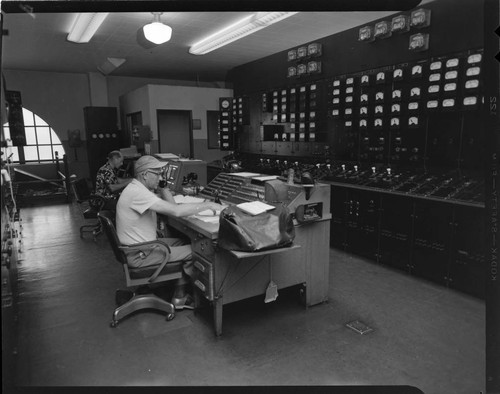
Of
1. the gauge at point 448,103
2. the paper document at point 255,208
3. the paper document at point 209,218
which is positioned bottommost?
the paper document at point 209,218

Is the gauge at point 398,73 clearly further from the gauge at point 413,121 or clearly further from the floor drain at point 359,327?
the floor drain at point 359,327

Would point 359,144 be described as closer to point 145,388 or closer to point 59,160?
point 145,388

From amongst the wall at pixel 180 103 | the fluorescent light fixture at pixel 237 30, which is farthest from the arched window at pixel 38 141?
the fluorescent light fixture at pixel 237 30

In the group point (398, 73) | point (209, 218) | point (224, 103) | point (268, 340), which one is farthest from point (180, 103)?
point (268, 340)

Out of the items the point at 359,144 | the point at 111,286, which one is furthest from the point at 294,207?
the point at 359,144

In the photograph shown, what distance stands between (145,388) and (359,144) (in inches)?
155

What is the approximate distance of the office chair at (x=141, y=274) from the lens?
2.73 metres

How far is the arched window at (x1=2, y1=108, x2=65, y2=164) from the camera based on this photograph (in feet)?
28.6

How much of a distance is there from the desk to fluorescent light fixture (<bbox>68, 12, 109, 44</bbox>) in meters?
3.11

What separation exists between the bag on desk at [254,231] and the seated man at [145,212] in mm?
514

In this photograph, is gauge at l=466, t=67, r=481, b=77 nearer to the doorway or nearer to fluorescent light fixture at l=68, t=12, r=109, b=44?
fluorescent light fixture at l=68, t=12, r=109, b=44

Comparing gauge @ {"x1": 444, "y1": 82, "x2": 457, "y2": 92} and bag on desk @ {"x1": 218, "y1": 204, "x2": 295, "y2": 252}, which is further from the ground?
gauge @ {"x1": 444, "y1": 82, "x2": 457, "y2": 92}

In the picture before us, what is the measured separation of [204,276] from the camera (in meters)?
2.68


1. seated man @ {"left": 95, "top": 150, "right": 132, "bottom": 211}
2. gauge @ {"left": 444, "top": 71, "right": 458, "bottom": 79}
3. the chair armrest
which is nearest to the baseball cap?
the chair armrest
